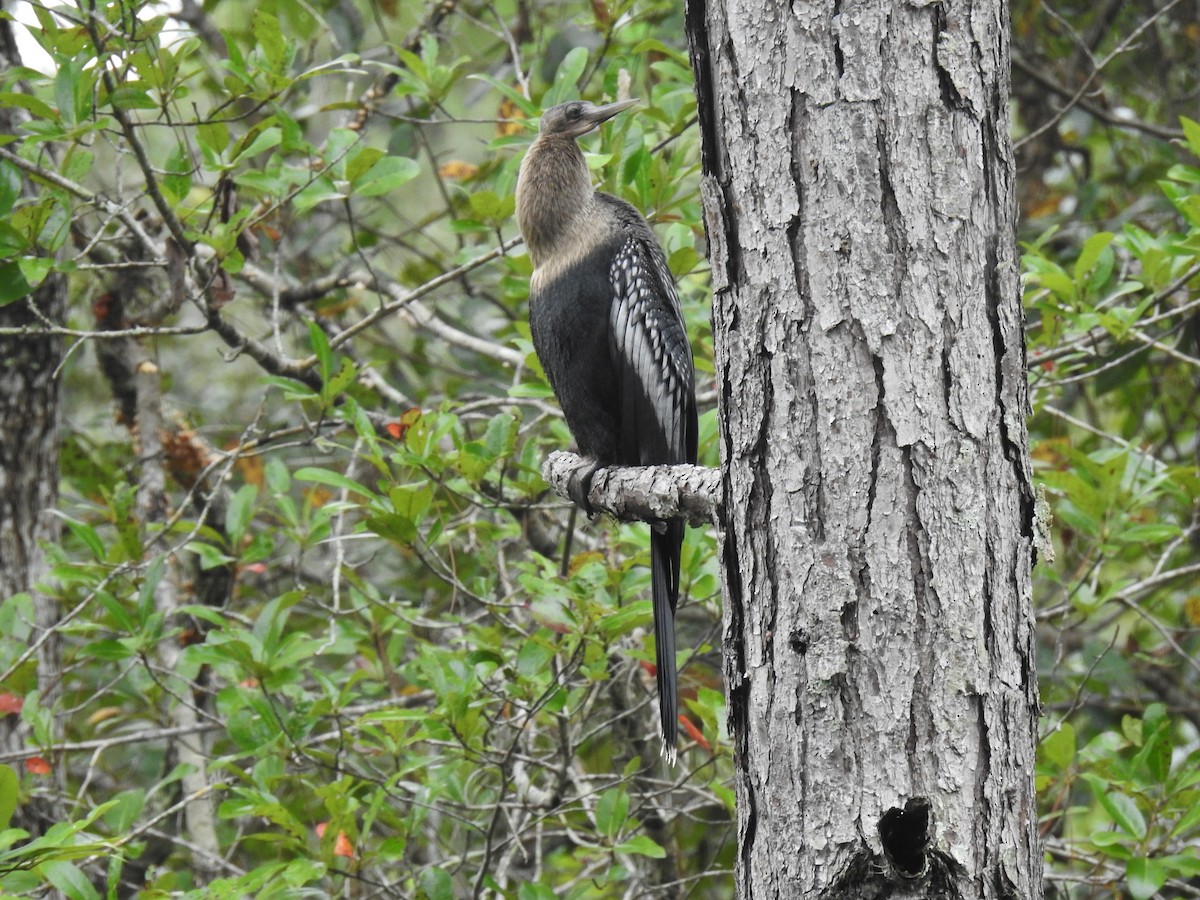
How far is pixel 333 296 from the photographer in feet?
15.9

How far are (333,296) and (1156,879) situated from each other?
363 cm

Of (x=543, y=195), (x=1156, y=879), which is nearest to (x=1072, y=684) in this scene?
(x=1156, y=879)

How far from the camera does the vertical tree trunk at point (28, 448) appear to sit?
11.6ft

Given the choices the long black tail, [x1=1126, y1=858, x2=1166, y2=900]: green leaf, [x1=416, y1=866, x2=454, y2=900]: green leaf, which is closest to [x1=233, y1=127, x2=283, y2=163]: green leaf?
the long black tail

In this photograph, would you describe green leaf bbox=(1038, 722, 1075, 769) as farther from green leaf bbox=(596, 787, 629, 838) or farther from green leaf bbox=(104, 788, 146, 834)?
green leaf bbox=(104, 788, 146, 834)

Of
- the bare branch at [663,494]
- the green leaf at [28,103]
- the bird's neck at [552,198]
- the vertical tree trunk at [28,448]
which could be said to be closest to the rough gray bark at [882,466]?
the bare branch at [663,494]

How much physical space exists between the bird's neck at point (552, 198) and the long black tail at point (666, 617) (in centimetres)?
92

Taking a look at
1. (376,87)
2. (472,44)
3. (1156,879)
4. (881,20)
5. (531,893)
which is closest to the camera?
(881,20)

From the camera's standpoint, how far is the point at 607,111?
3297 mm

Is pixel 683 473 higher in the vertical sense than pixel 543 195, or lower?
lower

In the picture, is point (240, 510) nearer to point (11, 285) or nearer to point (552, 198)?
point (11, 285)

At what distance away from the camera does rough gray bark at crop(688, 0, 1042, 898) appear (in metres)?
1.44

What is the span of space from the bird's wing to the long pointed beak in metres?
0.40

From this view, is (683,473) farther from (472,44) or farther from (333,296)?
(472,44)
